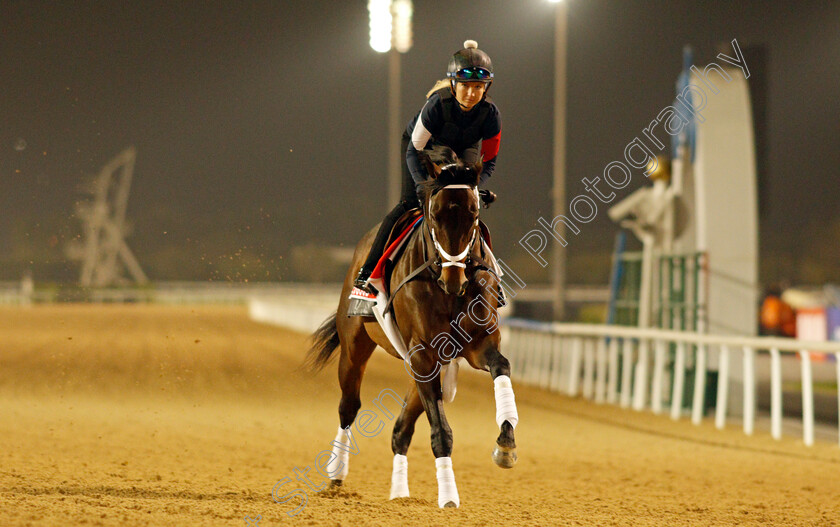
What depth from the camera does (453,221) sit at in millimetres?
5035

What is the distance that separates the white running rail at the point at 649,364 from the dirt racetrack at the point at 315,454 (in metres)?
0.40

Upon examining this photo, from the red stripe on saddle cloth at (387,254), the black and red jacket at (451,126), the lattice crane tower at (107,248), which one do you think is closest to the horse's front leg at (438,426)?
the red stripe on saddle cloth at (387,254)

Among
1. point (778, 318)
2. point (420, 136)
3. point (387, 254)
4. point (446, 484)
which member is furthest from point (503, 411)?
point (778, 318)

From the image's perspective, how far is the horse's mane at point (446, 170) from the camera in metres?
5.14

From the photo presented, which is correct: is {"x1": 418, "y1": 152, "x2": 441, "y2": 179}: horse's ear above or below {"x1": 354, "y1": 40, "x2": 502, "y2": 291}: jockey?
below

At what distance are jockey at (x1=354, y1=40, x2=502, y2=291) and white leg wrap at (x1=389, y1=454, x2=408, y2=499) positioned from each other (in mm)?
1713

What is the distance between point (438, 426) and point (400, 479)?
731 mm

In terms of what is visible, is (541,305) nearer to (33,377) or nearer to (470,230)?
(33,377)

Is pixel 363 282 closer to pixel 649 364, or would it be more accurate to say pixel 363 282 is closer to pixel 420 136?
pixel 420 136

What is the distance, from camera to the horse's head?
503 cm

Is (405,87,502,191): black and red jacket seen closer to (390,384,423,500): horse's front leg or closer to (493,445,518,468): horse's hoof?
(390,384,423,500): horse's front leg

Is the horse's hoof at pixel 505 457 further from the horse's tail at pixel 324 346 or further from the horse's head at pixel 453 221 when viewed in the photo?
the horse's tail at pixel 324 346

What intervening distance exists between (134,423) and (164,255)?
7962 cm

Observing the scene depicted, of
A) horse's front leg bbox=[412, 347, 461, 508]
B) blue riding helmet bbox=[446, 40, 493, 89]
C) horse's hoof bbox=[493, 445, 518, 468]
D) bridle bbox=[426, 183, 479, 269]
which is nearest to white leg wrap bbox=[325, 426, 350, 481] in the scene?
horse's front leg bbox=[412, 347, 461, 508]
